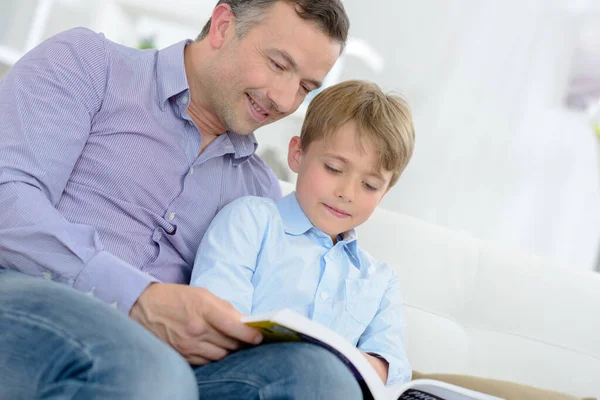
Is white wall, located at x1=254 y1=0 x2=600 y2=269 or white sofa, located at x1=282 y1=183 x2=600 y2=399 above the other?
white wall, located at x1=254 y1=0 x2=600 y2=269

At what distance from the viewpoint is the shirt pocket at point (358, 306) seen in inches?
60.0

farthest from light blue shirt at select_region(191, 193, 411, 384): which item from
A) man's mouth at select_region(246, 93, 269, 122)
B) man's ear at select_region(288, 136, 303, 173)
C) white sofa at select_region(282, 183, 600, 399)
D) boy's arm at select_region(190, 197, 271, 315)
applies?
white sofa at select_region(282, 183, 600, 399)

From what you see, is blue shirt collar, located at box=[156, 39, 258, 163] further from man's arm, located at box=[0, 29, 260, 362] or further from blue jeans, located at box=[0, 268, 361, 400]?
blue jeans, located at box=[0, 268, 361, 400]

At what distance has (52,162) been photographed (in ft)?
4.46

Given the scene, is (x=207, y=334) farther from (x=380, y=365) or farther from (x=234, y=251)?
(x=380, y=365)

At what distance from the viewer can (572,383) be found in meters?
1.91

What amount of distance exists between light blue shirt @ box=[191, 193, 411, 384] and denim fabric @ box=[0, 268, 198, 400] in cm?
42

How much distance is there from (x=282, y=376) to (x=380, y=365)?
452 mm

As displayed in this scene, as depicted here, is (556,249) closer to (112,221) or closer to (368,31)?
(368,31)

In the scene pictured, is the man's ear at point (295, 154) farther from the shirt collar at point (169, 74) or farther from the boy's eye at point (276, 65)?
the shirt collar at point (169, 74)

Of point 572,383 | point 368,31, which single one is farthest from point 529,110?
point 572,383

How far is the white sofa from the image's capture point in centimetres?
192

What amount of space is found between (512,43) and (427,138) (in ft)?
1.87

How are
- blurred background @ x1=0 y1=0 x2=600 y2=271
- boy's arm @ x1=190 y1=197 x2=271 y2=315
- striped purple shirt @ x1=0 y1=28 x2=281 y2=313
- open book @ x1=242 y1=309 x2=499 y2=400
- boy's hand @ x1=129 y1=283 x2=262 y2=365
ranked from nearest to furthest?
open book @ x1=242 y1=309 x2=499 y2=400
boy's hand @ x1=129 y1=283 x2=262 y2=365
striped purple shirt @ x1=0 y1=28 x2=281 y2=313
boy's arm @ x1=190 y1=197 x2=271 y2=315
blurred background @ x1=0 y1=0 x2=600 y2=271
